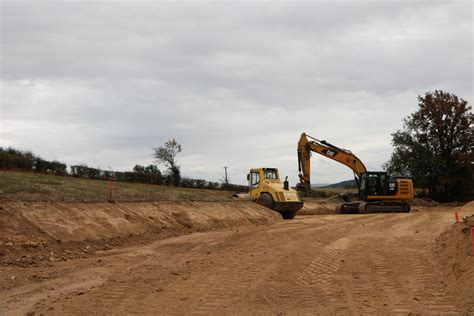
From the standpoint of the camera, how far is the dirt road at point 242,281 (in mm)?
6871

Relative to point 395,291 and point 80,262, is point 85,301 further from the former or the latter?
point 395,291

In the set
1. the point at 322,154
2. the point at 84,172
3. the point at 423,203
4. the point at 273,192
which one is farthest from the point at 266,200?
the point at 423,203

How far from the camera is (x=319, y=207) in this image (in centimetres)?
3675

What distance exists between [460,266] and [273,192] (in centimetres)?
1802

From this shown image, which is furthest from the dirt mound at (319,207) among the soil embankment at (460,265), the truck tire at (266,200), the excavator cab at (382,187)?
the soil embankment at (460,265)

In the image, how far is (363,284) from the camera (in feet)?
27.1

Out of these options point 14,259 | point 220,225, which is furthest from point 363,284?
point 220,225

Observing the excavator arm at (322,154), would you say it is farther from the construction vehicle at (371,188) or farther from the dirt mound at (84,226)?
the dirt mound at (84,226)

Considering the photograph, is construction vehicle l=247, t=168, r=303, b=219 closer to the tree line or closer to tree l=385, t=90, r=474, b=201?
the tree line

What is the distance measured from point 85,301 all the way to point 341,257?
6.05 metres

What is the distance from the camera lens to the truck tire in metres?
26.6

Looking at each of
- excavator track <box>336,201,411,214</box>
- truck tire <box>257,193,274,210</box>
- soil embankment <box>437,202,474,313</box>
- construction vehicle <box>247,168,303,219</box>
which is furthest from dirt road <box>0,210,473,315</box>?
excavator track <box>336,201,411,214</box>

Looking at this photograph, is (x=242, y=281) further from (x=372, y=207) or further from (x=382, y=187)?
(x=382, y=187)

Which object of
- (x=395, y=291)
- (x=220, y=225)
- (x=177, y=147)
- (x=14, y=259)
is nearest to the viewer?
(x=395, y=291)
